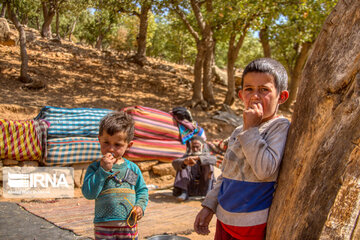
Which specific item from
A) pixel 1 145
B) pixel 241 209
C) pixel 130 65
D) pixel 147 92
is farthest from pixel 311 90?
pixel 130 65

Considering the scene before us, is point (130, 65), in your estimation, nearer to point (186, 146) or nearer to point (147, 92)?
point (147, 92)

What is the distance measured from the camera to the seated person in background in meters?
4.94

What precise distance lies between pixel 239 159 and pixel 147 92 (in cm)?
1002

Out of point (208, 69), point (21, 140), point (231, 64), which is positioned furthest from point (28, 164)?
point (231, 64)

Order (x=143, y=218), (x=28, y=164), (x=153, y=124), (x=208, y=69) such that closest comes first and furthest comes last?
(x=143, y=218)
(x=28, y=164)
(x=153, y=124)
(x=208, y=69)

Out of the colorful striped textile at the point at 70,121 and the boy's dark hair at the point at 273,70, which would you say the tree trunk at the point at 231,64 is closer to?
the colorful striped textile at the point at 70,121

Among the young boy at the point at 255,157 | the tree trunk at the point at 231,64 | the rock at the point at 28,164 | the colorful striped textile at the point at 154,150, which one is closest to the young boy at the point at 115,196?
the young boy at the point at 255,157

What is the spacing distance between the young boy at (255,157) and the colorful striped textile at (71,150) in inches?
158

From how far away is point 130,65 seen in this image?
13.2m

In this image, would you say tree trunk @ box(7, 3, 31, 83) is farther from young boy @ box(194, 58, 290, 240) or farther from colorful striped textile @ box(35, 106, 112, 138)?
young boy @ box(194, 58, 290, 240)

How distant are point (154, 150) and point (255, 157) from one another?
4695 millimetres

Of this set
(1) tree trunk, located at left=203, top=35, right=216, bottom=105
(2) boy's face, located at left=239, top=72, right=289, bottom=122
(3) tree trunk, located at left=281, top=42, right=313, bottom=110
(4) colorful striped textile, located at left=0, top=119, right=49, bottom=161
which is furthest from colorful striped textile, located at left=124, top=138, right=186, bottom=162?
(3) tree trunk, located at left=281, top=42, right=313, bottom=110

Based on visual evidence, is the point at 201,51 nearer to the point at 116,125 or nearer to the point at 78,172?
the point at 78,172

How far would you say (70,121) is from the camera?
204 inches
